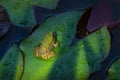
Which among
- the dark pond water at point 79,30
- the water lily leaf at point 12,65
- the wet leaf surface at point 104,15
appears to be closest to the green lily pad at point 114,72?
the dark pond water at point 79,30

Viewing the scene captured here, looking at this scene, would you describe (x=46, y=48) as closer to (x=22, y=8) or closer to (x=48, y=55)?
(x=48, y=55)

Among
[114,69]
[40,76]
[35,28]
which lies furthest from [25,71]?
[114,69]

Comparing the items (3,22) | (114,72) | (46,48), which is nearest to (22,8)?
(3,22)

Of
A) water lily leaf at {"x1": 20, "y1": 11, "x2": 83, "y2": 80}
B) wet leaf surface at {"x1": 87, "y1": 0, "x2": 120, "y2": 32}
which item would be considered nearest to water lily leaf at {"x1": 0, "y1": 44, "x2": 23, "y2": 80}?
water lily leaf at {"x1": 20, "y1": 11, "x2": 83, "y2": 80}

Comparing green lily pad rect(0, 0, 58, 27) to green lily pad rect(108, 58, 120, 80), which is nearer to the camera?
green lily pad rect(108, 58, 120, 80)

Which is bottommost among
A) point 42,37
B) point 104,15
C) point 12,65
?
point 12,65

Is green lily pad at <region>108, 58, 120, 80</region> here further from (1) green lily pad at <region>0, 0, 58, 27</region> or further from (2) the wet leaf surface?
(1) green lily pad at <region>0, 0, 58, 27</region>

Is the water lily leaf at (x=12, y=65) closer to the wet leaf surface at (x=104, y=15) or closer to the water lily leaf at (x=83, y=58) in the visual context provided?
the water lily leaf at (x=83, y=58)
